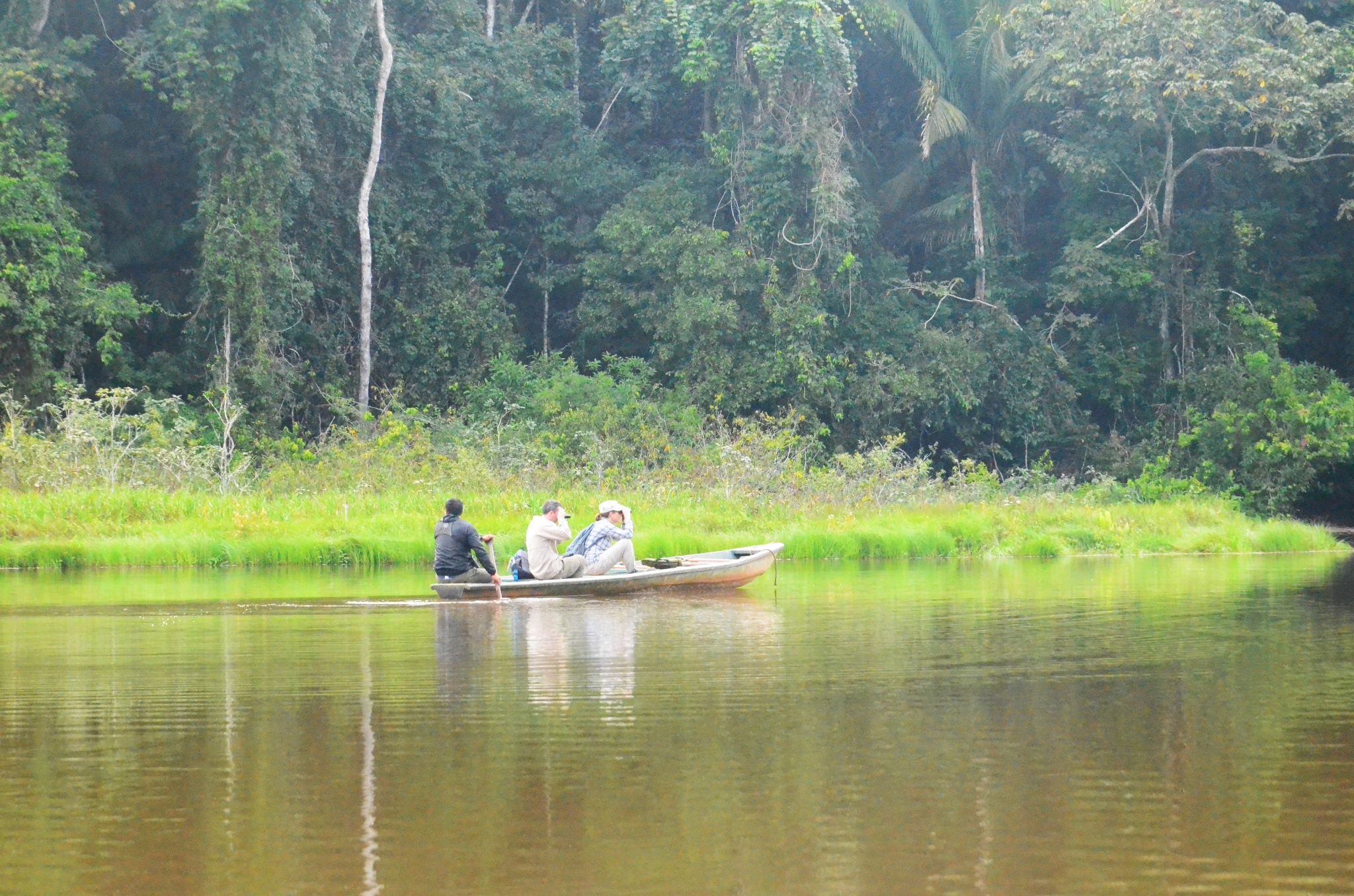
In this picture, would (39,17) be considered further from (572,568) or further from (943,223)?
(943,223)

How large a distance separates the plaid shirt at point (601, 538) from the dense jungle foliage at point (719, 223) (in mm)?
10118

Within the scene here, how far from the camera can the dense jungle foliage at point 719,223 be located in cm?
2912

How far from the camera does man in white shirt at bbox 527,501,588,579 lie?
649 inches

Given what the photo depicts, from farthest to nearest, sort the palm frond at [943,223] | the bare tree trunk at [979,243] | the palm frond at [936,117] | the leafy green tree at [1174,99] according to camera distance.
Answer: the palm frond at [943,223] → the bare tree trunk at [979,243] → the palm frond at [936,117] → the leafy green tree at [1174,99]

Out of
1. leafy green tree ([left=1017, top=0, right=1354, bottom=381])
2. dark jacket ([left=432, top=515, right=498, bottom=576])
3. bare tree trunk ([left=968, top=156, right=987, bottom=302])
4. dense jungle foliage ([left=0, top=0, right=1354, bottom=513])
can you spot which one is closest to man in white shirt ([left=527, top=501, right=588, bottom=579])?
dark jacket ([left=432, top=515, right=498, bottom=576])

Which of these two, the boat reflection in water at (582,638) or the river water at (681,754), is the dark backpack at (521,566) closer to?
the boat reflection in water at (582,638)

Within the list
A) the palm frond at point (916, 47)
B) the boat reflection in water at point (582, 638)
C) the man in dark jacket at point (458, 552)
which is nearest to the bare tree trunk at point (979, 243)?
the palm frond at point (916, 47)

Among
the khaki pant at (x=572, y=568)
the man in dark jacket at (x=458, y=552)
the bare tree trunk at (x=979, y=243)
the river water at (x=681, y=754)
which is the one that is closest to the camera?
the river water at (x=681, y=754)

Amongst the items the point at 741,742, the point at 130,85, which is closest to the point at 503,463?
the point at 130,85

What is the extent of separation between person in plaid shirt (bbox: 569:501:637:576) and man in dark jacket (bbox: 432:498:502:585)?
101 cm

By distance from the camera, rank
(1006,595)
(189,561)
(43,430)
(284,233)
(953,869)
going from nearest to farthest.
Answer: (953,869)
(1006,595)
(189,561)
(43,430)
(284,233)

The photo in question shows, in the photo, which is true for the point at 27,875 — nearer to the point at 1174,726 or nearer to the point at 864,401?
the point at 1174,726

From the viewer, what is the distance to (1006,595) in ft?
52.4

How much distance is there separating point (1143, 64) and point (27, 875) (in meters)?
28.0
